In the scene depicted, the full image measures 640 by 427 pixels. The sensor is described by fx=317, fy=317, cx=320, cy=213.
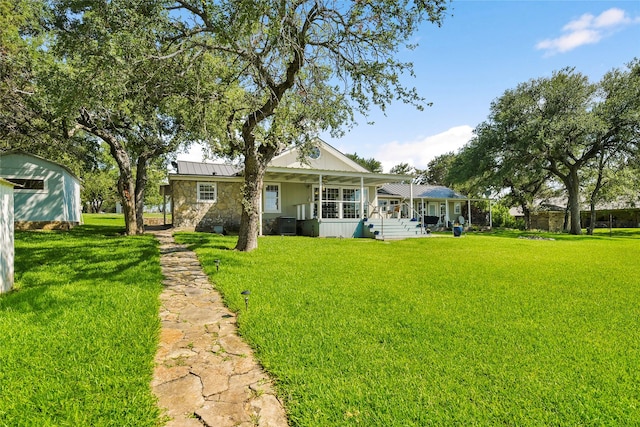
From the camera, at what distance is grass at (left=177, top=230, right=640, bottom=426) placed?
8.28 ft

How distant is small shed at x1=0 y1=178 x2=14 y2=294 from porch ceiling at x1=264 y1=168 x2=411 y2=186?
952cm

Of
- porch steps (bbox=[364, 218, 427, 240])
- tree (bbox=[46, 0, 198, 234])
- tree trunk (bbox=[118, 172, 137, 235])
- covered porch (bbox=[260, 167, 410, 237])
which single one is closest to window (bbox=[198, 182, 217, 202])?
covered porch (bbox=[260, 167, 410, 237])

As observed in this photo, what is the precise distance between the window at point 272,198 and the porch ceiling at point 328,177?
533 millimetres

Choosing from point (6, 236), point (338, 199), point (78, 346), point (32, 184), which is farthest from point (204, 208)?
point (78, 346)

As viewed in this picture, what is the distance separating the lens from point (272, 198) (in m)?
17.4

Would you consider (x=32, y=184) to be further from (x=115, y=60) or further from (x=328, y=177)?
(x=328, y=177)

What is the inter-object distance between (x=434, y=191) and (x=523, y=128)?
8.12 meters

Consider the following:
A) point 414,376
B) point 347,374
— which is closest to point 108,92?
point 347,374

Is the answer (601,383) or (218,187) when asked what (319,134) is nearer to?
(218,187)

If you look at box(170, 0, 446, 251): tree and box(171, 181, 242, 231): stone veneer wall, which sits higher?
box(170, 0, 446, 251): tree

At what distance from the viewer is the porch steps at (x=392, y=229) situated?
595 inches

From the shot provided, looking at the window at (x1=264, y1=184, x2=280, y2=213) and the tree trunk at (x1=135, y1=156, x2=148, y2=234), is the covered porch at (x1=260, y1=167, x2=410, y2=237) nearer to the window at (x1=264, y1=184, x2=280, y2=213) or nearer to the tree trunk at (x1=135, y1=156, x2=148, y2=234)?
the window at (x1=264, y1=184, x2=280, y2=213)

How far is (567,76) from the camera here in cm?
2209

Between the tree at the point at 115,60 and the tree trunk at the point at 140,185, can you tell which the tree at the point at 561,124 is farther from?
the tree trunk at the point at 140,185
